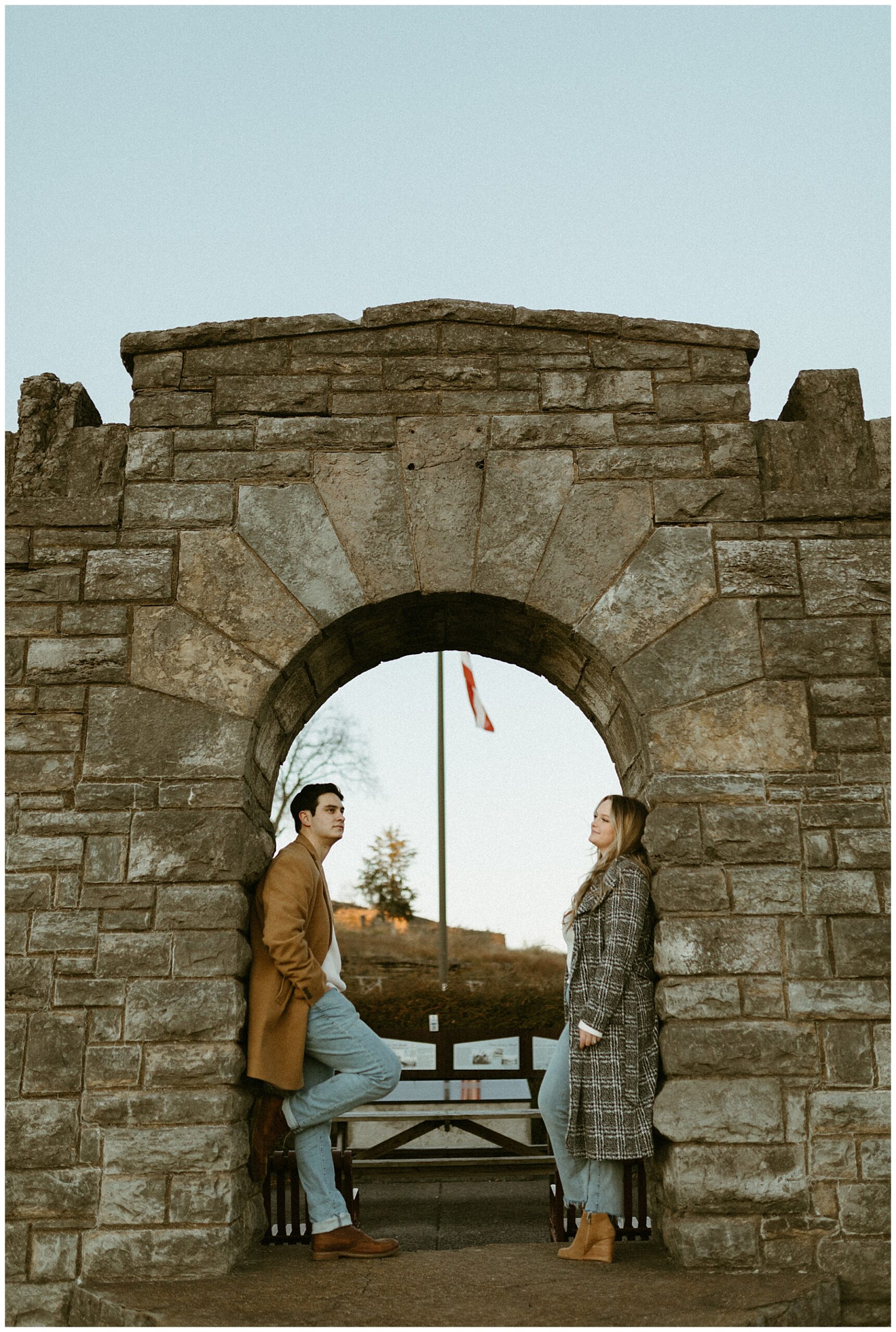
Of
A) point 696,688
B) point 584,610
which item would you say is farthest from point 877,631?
point 584,610

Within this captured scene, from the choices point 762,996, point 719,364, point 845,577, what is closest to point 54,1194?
point 762,996

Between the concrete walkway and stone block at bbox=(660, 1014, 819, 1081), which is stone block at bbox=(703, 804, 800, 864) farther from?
the concrete walkway

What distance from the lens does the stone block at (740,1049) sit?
12.6ft

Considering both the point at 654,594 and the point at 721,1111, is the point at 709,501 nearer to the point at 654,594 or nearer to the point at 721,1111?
the point at 654,594

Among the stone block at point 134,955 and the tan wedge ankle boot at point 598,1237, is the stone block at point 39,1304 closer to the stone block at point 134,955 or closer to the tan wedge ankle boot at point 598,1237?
the stone block at point 134,955

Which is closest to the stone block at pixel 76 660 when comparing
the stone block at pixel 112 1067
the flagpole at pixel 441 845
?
the stone block at pixel 112 1067

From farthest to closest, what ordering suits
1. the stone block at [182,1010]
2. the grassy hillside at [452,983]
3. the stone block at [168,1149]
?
1. the grassy hillside at [452,983]
2. the stone block at [182,1010]
3. the stone block at [168,1149]

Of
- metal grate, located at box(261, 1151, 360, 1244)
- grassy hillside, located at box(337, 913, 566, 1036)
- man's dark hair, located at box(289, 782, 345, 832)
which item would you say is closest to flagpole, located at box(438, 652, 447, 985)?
grassy hillside, located at box(337, 913, 566, 1036)

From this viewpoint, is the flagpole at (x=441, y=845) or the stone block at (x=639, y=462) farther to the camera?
the flagpole at (x=441, y=845)

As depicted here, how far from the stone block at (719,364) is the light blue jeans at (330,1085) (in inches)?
117

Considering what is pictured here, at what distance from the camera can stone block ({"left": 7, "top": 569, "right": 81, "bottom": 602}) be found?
14.3 feet

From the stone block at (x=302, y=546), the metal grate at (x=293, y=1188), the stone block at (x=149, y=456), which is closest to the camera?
the stone block at (x=302, y=546)

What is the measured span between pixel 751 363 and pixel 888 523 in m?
0.93

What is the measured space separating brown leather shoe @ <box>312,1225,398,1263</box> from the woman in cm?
66
